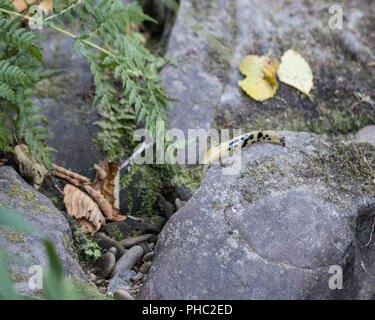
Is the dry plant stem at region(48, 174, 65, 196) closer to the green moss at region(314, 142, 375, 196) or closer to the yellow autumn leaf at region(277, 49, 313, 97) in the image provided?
the green moss at region(314, 142, 375, 196)

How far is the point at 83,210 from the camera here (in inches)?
119

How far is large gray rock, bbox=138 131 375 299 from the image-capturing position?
230 centimetres

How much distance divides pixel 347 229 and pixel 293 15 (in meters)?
3.08

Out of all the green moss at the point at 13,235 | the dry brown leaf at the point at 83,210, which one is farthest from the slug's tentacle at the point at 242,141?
the green moss at the point at 13,235

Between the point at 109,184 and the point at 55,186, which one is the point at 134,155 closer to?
the point at 109,184

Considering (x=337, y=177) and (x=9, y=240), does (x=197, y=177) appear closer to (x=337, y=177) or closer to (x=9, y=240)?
(x=337, y=177)

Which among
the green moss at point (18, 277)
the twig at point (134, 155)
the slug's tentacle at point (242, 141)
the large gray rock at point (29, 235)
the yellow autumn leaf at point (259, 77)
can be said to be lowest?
the green moss at point (18, 277)

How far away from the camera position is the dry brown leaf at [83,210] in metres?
3.00

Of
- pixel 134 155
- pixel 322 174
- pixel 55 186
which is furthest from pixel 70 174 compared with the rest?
pixel 322 174

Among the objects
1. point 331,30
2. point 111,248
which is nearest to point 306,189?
point 111,248

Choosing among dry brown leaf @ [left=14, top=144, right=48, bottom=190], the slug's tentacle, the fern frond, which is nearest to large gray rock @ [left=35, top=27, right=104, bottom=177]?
dry brown leaf @ [left=14, top=144, right=48, bottom=190]

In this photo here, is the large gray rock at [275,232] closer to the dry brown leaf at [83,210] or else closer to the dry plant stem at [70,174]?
the dry brown leaf at [83,210]

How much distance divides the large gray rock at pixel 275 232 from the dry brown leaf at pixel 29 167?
1052mm
